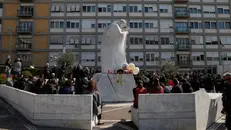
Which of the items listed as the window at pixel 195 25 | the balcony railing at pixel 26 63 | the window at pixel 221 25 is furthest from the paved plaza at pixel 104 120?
the window at pixel 221 25

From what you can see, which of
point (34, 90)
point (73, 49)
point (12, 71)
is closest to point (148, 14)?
point (73, 49)

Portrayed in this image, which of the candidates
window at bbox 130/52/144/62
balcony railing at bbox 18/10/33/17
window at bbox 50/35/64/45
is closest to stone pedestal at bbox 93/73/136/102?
window at bbox 130/52/144/62

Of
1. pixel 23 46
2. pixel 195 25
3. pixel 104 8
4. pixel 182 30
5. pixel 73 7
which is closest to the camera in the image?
pixel 23 46

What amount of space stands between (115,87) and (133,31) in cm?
3026

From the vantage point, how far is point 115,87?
14.0 meters

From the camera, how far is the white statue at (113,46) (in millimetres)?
15066

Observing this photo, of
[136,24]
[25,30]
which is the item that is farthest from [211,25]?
[25,30]

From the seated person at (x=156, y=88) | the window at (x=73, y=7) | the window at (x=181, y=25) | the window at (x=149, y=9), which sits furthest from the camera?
the window at (x=181, y=25)

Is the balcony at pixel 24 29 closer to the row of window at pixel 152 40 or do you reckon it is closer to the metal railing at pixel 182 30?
the row of window at pixel 152 40

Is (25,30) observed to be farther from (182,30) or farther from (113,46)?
(113,46)

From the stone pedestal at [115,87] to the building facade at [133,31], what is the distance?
28052mm

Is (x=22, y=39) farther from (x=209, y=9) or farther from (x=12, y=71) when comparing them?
(x=209, y=9)

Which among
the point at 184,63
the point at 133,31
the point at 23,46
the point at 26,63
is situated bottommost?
the point at 184,63

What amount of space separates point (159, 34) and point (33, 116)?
126 feet
